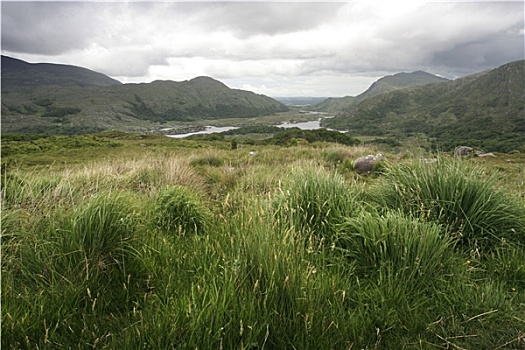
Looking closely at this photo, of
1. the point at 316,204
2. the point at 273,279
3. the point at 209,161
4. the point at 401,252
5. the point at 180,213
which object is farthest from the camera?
the point at 209,161

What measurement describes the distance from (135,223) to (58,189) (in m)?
1.92

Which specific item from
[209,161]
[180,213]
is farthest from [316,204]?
[209,161]

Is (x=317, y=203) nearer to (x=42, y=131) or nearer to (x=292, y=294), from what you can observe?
(x=292, y=294)

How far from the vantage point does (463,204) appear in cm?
414

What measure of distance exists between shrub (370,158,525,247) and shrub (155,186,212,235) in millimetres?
2761

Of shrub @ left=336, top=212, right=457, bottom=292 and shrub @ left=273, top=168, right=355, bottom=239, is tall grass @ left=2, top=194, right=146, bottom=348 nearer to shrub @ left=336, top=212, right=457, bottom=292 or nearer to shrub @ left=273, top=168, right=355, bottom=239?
shrub @ left=273, top=168, right=355, bottom=239

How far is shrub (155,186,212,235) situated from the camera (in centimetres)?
431

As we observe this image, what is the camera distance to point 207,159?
1430cm

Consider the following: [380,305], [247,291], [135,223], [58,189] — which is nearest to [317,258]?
[380,305]

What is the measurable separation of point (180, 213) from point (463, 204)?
4039 millimetres

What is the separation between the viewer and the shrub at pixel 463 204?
3.83 meters

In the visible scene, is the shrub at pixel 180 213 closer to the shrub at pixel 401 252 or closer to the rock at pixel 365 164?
the shrub at pixel 401 252

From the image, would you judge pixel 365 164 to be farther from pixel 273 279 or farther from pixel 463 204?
pixel 273 279

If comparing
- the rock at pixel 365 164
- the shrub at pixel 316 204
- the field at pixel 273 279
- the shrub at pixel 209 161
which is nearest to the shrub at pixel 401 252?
the field at pixel 273 279
